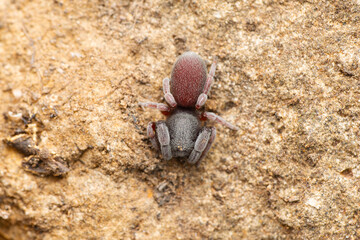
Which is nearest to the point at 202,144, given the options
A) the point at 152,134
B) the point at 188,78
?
the point at 152,134

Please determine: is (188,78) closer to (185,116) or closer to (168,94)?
(168,94)

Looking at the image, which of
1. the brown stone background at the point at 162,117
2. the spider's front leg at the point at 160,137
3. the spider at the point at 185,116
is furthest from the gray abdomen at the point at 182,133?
the brown stone background at the point at 162,117

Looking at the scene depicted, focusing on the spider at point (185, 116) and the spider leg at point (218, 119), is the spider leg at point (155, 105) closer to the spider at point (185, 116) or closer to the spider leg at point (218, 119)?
the spider at point (185, 116)

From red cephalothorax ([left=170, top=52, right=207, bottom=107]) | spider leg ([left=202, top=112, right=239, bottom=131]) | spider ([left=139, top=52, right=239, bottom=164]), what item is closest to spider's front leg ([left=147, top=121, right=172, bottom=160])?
spider ([left=139, top=52, right=239, bottom=164])

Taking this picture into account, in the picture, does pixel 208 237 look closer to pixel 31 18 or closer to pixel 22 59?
pixel 22 59

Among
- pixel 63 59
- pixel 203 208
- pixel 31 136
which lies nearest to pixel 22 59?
pixel 63 59
